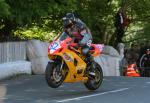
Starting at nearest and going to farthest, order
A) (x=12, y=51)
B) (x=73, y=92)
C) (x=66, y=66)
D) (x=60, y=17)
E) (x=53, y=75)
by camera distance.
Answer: (x=53, y=75) → (x=66, y=66) → (x=73, y=92) → (x=12, y=51) → (x=60, y=17)

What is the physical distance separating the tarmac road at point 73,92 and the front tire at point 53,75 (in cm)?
31

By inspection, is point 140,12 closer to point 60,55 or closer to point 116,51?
point 116,51

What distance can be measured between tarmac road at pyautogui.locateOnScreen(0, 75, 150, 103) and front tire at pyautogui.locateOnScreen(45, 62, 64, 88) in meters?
0.31

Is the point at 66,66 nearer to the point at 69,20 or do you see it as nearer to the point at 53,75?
the point at 53,75

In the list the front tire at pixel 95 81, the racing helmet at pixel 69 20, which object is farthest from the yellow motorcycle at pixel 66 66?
the racing helmet at pixel 69 20

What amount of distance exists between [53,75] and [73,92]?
120 centimetres

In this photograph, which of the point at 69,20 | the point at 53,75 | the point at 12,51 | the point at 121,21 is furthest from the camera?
the point at 121,21

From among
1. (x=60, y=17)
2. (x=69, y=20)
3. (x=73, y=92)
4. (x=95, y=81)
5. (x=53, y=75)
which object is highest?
(x=60, y=17)

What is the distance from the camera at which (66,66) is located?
1164cm

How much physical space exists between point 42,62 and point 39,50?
17.4 inches

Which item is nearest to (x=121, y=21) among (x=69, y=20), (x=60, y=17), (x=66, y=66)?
(x=60, y=17)

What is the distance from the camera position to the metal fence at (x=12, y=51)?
15.6 metres

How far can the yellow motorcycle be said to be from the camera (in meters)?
11.3

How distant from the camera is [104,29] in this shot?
2505 cm
